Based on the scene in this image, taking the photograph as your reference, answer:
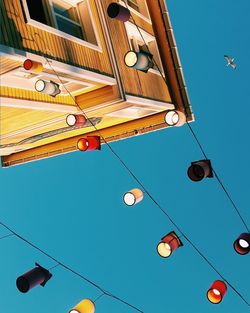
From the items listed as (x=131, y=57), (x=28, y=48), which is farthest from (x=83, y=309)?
(x=28, y=48)

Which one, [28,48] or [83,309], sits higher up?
[28,48]

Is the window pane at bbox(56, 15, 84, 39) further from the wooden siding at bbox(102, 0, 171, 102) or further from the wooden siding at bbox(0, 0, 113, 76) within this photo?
the wooden siding at bbox(102, 0, 171, 102)

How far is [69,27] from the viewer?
9.44m

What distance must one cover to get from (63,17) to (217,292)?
750 centimetres

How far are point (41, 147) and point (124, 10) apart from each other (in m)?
10.8

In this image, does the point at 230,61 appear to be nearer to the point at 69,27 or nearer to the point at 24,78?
the point at 69,27

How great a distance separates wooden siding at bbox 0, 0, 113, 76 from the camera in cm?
704

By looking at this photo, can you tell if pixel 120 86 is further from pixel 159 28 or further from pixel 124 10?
pixel 159 28

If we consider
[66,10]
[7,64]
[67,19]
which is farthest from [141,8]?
[7,64]

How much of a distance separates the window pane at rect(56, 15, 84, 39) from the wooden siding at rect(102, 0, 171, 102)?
101cm

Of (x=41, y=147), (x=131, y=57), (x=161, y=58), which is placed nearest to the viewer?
(x=131, y=57)

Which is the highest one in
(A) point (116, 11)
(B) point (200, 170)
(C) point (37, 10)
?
(C) point (37, 10)

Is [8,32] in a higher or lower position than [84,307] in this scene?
higher

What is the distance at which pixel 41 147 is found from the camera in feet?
54.9
